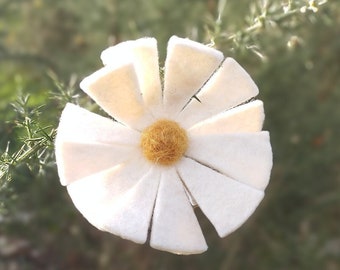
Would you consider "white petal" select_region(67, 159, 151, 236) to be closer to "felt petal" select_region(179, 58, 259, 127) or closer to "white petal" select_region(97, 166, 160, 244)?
"white petal" select_region(97, 166, 160, 244)

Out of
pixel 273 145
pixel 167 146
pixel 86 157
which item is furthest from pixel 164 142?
pixel 273 145

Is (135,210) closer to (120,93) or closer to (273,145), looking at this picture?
(120,93)

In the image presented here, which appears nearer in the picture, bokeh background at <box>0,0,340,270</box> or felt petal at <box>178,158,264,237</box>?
felt petal at <box>178,158,264,237</box>

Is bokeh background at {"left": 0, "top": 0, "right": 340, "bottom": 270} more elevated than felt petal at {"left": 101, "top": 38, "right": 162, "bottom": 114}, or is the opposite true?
felt petal at {"left": 101, "top": 38, "right": 162, "bottom": 114}

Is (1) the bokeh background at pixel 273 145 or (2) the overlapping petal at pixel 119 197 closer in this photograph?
(2) the overlapping petal at pixel 119 197

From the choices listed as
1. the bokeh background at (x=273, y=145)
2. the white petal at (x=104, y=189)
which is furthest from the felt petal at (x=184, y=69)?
the bokeh background at (x=273, y=145)

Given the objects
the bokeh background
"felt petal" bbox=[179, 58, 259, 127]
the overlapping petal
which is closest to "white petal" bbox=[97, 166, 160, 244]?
the overlapping petal

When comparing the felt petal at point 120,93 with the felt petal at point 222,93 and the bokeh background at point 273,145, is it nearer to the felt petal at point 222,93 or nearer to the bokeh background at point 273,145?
the felt petal at point 222,93
